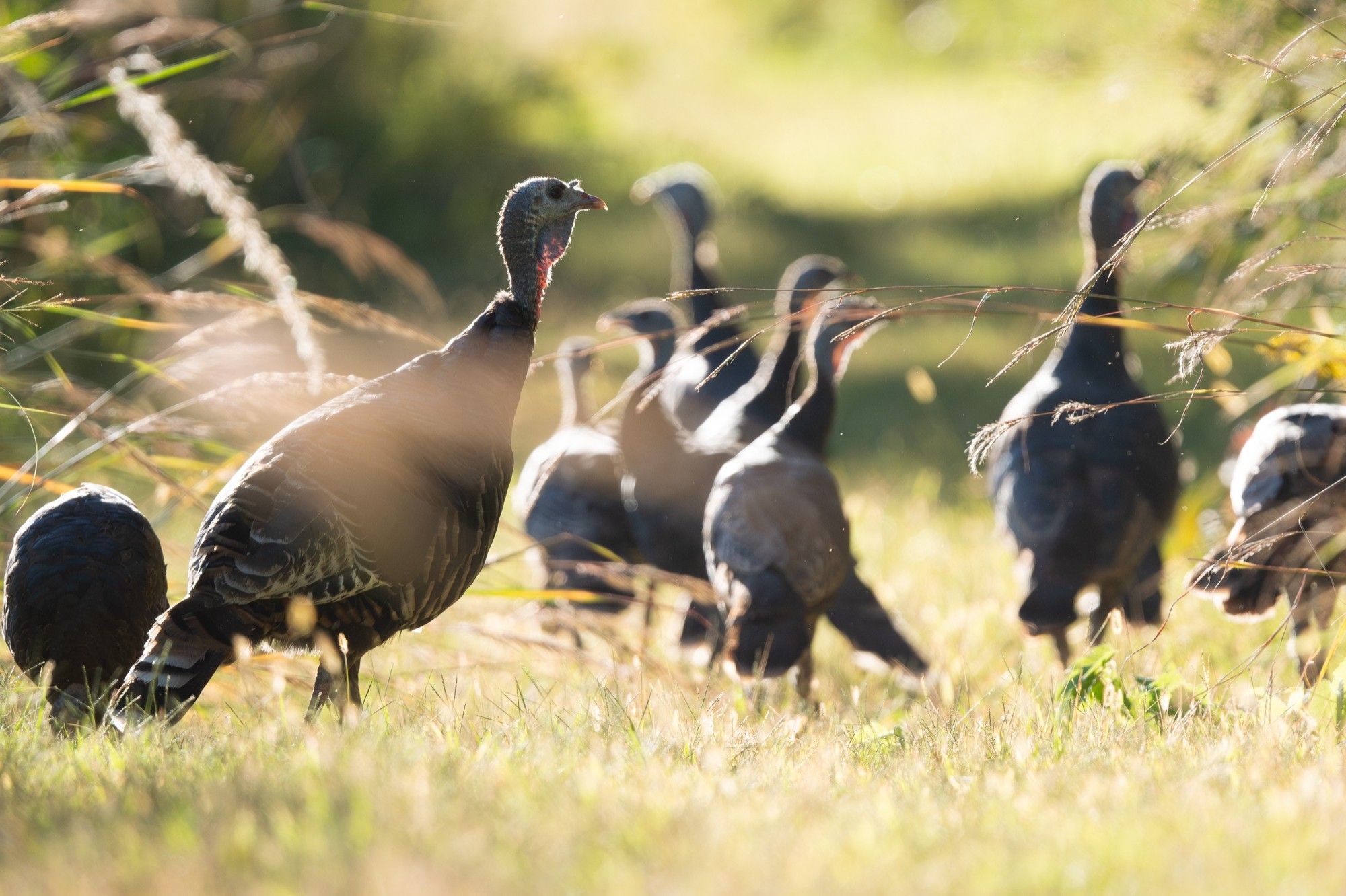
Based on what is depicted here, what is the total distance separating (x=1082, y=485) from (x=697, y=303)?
2.78 metres

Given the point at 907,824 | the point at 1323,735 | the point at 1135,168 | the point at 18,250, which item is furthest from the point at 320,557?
the point at 18,250

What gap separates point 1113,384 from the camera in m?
5.50

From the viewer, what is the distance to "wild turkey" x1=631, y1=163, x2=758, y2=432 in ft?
23.1

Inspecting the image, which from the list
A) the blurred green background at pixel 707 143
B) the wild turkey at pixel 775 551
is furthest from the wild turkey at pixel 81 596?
the wild turkey at pixel 775 551

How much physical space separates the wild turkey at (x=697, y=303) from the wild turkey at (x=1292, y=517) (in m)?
2.54

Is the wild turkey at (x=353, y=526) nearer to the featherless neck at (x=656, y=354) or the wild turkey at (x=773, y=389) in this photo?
the wild turkey at (x=773, y=389)

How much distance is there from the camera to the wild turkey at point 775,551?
495cm

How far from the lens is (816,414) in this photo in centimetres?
555

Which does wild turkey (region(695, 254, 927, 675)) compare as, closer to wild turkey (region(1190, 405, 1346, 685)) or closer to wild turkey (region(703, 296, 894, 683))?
wild turkey (region(703, 296, 894, 683))

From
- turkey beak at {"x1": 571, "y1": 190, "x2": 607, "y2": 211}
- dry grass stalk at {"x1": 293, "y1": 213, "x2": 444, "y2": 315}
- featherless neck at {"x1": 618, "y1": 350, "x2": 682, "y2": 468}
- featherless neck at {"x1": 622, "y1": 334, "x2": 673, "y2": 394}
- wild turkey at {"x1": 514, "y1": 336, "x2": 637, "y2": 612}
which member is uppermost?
turkey beak at {"x1": 571, "y1": 190, "x2": 607, "y2": 211}

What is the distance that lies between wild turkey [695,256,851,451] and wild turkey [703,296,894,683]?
66 cm

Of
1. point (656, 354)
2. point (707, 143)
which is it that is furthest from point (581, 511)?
point (707, 143)

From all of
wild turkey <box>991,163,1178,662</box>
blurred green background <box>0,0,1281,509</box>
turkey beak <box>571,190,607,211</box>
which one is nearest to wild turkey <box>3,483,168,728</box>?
blurred green background <box>0,0,1281,509</box>

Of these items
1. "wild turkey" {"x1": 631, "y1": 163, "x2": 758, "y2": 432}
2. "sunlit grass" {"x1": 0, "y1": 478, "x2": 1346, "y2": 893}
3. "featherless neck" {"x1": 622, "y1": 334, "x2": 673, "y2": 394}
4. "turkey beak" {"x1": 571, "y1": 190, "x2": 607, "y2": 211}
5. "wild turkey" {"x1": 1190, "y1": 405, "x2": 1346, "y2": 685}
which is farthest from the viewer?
"wild turkey" {"x1": 631, "y1": 163, "x2": 758, "y2": 432}
